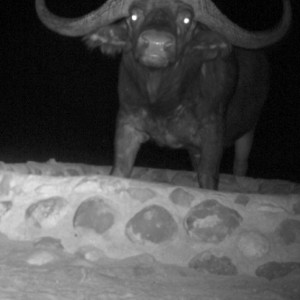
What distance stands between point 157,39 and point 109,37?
1.16 metres

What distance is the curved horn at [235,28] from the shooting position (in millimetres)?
6379

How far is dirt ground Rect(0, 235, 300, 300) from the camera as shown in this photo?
3.67m

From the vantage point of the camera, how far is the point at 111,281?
3.93 metres

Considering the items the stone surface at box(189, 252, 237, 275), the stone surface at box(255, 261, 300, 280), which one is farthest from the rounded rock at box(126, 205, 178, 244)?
the stone surface at box(255, 261, 300, 280)

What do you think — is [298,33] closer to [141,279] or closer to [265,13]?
[265,13]

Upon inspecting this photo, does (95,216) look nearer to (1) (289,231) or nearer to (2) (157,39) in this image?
(1) (289,231)

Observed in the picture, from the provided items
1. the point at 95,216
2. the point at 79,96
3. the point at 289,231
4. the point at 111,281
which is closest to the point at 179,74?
the point at 95,216

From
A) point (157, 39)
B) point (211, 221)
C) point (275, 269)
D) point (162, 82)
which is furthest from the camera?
point (162, 82)

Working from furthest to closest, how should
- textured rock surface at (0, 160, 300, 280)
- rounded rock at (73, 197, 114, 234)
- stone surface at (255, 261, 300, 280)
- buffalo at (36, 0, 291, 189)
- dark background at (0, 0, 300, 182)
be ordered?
dark background at (0, 0, 300, 182) → buffalo at (36, 0, 291, 189) → rounded rock at (73, 197, 114, 234) → textured rock surface at (0, 160, 300, 280) → stone surface at (255, 261, 300, 280)

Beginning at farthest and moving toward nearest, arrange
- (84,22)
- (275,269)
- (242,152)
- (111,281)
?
(242,152), (84,22), (275,269), (111,281)

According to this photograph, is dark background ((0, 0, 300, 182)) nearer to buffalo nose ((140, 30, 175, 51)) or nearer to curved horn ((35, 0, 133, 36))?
curved horn ((35, 0, 133, 36))

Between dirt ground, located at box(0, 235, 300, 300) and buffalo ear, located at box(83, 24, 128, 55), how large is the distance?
2.45 meters

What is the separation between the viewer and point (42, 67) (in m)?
18.6

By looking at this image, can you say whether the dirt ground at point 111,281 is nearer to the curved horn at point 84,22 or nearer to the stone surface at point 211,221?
the stone surface at point 211,221
